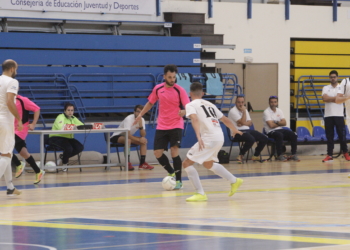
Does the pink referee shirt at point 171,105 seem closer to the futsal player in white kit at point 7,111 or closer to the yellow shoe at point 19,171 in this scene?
the futsal player in white kit at point 7,111

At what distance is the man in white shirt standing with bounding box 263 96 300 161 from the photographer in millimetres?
16219

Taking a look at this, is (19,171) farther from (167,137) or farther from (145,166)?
(145,166)

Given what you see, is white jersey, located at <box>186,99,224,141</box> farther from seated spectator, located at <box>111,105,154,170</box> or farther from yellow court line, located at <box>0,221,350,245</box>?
seated spectator, located at <box>111,105,154,170</box>

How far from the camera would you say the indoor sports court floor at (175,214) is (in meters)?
5.31

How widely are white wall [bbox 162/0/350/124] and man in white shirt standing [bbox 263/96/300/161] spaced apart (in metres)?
2.32

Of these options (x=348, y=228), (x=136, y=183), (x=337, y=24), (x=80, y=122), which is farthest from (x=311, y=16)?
(x=348, y=228)

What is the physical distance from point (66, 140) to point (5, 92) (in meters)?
5.13

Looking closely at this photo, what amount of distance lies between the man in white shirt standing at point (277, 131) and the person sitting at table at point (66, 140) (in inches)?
181

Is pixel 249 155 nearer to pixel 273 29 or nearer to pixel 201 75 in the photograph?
pixel 201 75

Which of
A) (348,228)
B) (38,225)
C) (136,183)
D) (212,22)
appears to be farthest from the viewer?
(212,22)

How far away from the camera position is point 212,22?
17984 millimetres

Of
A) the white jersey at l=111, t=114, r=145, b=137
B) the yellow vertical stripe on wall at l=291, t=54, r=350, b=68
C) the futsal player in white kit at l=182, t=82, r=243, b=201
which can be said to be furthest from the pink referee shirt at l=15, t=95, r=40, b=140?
the yellow vertical stripe on wall at l=291, t=54, r=350, b=68

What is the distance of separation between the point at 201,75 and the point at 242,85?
6.48 feet

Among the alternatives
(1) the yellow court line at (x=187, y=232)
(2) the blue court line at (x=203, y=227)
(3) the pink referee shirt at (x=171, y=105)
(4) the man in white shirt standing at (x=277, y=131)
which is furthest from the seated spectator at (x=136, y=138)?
(1) the yellow court line at (x=187, y=232)
